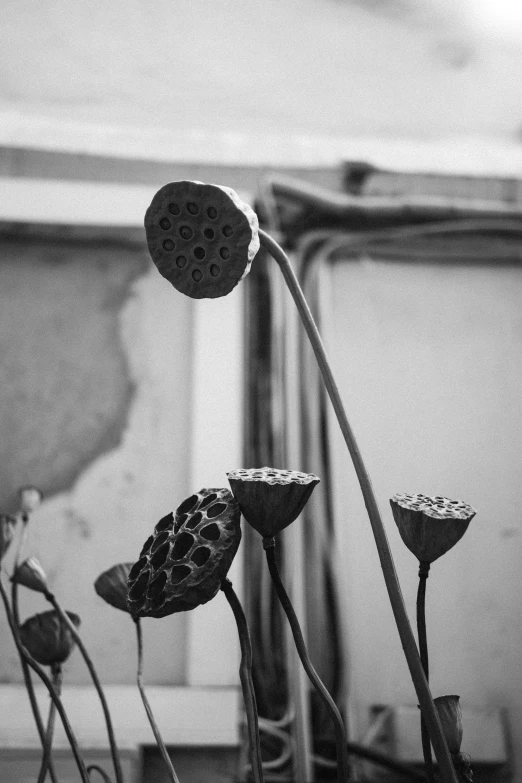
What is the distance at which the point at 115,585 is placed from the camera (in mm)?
422

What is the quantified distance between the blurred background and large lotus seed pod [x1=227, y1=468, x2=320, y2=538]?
831 mm

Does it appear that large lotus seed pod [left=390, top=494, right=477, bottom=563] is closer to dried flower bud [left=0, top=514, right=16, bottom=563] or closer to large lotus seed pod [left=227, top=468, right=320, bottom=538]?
large lotus seed pod [left=227, top=468, right=320, bottom=538]

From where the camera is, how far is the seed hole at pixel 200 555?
303 millimetres

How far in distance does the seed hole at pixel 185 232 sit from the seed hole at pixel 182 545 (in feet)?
0.47

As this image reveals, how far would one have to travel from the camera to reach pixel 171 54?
1.22 meters

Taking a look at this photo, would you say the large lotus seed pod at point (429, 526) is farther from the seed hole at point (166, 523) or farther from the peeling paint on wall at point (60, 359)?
the peeling paint on wall at point (60, 359)

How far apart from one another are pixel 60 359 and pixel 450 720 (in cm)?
110

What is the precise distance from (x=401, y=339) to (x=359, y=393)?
15 centimetres

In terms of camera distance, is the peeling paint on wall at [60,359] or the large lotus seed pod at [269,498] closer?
the large lotus seed pod at [269,498]

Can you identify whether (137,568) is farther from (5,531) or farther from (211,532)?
(5,531)

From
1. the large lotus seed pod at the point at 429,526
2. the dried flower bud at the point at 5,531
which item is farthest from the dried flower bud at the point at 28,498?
the large lotus seed pod at the point at 429,526

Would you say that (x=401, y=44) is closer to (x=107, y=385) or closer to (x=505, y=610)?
(x=107, y=385)

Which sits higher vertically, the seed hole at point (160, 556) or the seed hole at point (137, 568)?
the seed hole at point (160, 556)

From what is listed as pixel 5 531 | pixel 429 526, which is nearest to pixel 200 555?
pixel 429 526
